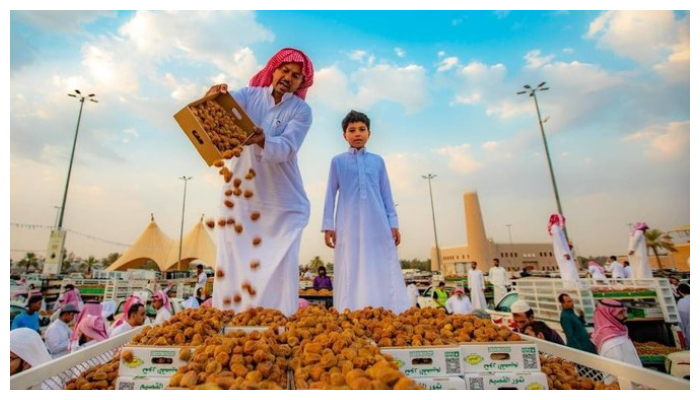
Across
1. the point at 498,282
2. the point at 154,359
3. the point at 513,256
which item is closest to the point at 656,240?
the point at 498,282

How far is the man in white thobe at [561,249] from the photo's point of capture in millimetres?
4938

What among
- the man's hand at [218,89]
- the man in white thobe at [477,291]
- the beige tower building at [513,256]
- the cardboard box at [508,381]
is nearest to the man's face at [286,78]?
the man's hand at [218,89]

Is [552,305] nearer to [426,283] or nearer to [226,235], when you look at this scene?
[226,235]

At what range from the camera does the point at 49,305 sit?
7.08 m

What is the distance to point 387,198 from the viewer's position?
259 centimetres

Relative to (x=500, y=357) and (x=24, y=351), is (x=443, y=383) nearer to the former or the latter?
(x=500, y=357)

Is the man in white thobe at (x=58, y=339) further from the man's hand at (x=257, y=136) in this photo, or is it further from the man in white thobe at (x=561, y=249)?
the man in white thobe at (x=561, y=249)

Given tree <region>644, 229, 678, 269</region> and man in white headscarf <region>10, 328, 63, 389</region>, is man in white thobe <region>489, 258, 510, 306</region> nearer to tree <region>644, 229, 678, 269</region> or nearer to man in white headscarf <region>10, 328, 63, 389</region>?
tree <region>644, 229, 678, 269</region>

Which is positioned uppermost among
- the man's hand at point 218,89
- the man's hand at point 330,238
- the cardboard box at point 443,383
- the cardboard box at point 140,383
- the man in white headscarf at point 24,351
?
the man's hand at point 218,89

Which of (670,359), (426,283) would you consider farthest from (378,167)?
(426,283)

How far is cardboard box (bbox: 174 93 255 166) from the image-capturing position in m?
1.58

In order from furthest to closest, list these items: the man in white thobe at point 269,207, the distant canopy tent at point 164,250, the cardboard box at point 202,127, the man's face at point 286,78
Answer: the distant canopy tent at point 164,250 → the man's face at point 286,78 → the man in white thobe at point 269,207 → the cardboard box at point 202,127

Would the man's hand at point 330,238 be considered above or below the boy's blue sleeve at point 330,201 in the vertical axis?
below

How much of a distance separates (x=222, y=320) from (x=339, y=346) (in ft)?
1.97
